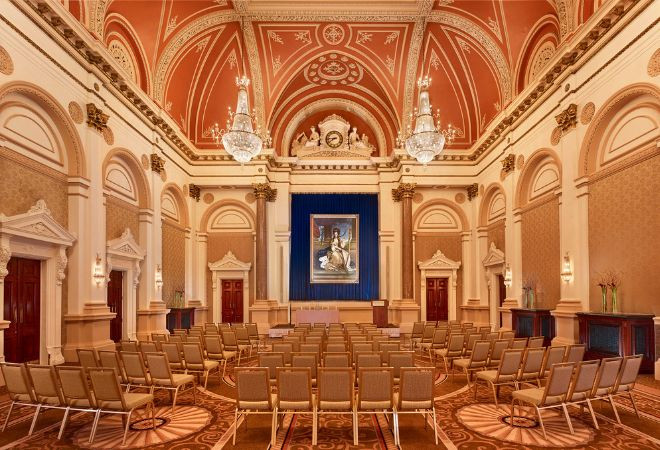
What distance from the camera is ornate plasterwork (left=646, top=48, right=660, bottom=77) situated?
845cm

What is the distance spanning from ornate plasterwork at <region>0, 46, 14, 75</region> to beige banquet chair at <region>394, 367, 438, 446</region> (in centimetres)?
809

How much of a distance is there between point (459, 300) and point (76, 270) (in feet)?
47.2

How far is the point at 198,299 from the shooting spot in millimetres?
19469

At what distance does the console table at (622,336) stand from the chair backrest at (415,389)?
5026 mm

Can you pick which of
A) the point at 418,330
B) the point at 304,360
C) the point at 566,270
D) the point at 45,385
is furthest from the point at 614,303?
the point at 45,385

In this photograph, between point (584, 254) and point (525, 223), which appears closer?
point (584, 254)

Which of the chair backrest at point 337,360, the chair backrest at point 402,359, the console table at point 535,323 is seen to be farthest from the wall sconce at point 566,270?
the chair backrest at point 337,360

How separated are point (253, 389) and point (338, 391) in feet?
3.19

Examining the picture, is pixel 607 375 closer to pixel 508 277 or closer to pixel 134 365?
pixel 134 365

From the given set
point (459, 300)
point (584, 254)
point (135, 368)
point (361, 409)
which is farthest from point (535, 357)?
point (459, 300)

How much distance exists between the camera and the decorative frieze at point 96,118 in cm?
1105

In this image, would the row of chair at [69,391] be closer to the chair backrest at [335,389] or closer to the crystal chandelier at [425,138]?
the chair backrest at [335,389]

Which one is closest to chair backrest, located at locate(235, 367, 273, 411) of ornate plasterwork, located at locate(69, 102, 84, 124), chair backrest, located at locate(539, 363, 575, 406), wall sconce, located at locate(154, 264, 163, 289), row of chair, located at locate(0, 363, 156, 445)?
row of chair, located at locate(0, 363, 156, 445)

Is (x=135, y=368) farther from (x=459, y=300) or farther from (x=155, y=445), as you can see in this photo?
(x=459, y=300)
